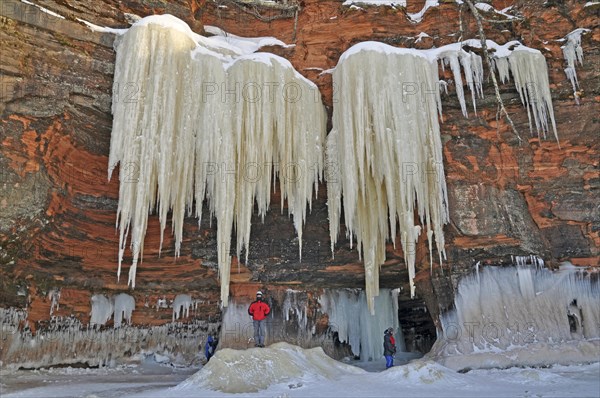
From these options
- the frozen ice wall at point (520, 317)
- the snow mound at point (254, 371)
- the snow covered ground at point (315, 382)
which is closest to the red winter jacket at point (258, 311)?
the snow covered ground at point (315, 382)

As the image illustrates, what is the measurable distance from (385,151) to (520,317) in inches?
164

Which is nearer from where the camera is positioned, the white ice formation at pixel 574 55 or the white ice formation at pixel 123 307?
the white ice formation at pixel 574 55

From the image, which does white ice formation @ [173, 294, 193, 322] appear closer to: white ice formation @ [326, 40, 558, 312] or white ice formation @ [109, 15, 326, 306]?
white ice formation @ [109, 15, 326, 306]

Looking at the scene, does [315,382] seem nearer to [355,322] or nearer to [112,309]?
[355,322]

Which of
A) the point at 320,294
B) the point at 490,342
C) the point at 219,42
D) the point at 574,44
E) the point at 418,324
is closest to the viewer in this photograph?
the point at 490,342

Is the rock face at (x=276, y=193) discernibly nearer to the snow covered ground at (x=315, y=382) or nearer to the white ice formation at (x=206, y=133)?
the white ice formation at (x=206, y=133)

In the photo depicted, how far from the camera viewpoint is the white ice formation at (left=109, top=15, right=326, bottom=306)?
31.2ft

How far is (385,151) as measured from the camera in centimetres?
988

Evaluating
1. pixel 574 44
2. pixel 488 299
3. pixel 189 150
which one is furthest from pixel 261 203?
pixel 574 44

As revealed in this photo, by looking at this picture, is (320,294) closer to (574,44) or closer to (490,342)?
(490,342)

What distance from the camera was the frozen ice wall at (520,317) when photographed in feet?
28.9

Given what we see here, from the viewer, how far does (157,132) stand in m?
9.66

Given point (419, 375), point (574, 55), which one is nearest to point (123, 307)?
point (419, 375)

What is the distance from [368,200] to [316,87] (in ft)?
9.52
